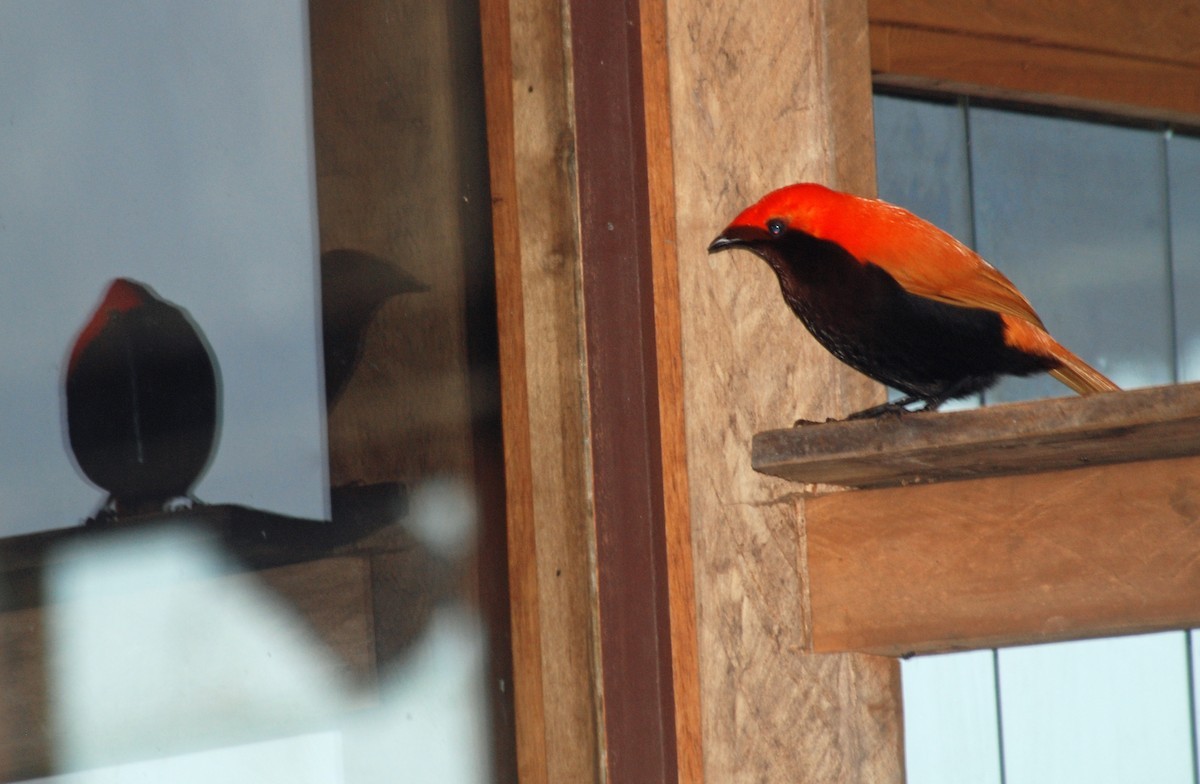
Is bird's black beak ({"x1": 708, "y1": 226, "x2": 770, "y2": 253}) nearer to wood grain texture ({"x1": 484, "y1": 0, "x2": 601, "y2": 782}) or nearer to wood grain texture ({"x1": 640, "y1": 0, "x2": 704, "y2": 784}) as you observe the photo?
wood grain texture ({"x1": 640, "y1": 0, "x2": 704, "y2": 784})

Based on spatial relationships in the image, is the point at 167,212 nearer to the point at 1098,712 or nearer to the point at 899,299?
the point at 899,299

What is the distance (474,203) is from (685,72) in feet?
1.05

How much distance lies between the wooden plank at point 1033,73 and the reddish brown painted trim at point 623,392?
483mm

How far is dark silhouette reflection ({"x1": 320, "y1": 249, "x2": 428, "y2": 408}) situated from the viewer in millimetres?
1637

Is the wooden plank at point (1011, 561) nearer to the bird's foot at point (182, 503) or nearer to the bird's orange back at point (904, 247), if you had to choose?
the bird's orange back at point (904, 247)

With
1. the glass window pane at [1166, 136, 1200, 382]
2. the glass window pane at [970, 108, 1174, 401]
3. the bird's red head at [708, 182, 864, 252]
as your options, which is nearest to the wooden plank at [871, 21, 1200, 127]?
the glass window pane at [970, 108, 1174, 401]

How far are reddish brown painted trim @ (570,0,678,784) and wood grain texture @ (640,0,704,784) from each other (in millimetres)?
11

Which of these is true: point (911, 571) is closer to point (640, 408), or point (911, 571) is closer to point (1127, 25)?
point (640, 408)

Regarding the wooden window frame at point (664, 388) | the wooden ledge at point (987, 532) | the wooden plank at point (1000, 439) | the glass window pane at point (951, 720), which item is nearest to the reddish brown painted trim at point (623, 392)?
the wooden window frame at point (664, 388)

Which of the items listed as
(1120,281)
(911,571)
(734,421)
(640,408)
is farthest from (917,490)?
(1120,281)

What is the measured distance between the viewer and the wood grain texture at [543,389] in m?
1.71

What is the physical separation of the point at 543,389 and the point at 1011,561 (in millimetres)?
643

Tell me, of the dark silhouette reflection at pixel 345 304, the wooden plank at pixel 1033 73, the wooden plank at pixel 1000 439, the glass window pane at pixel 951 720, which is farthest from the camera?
the glass window pane at pixel 951 720

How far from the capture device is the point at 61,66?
4.78 feet
